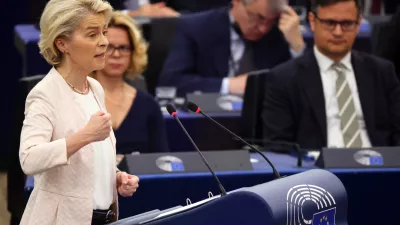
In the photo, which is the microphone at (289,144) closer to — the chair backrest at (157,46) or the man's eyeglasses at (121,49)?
the man's eyeglasses at (121,49)

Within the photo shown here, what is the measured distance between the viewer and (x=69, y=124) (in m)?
2.58

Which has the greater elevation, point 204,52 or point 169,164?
point 204,52

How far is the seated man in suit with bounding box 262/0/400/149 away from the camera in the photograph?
4.50m

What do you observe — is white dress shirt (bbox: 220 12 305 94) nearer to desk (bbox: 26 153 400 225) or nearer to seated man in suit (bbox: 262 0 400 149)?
seated man in suit (bbox: 262 0 400 149)

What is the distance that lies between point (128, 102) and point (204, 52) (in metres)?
1.36

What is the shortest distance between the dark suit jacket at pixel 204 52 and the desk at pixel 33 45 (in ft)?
1.17

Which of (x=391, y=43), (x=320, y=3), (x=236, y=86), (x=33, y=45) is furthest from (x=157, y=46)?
(x=320, y=3)

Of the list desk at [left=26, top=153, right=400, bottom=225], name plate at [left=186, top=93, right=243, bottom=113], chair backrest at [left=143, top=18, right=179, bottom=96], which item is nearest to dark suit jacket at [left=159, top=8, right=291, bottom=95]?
chair backrest at [left=143, top=18, right=179, bottom=96]

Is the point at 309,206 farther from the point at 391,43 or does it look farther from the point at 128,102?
the point at 391,43

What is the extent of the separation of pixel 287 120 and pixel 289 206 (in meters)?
2.03

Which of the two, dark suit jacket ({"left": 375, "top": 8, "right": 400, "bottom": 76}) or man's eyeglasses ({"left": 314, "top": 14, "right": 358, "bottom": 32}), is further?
dark suit jacket ({"left": 375, "top": 8, "right": 400, "bottom": 76})

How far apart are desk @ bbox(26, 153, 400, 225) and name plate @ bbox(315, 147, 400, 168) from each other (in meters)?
0.05

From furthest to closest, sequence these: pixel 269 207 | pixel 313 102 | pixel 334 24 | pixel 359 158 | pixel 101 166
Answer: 1. pixel 334 24
2. pixel 313 102
3. pixel 359 158
4. pixel 101 166
5. pixel 269 207

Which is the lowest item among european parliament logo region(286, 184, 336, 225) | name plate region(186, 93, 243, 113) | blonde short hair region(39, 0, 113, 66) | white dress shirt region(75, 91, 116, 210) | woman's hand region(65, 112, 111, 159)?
name plate region(186, 93, 243, 113)
